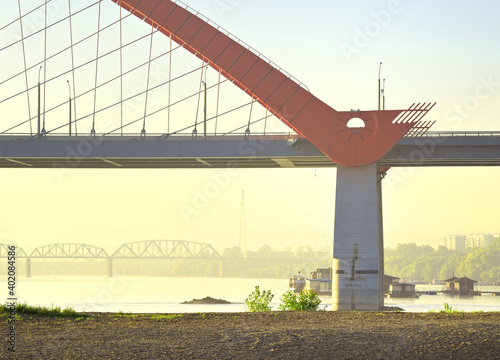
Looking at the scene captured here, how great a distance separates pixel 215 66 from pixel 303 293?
29594mm

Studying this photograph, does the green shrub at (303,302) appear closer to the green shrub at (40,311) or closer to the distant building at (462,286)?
the green shrub at (40,311)

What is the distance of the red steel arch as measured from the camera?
5103 centimetres

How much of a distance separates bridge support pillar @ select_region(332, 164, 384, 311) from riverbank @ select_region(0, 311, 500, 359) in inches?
1186

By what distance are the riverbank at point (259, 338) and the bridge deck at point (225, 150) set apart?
32239 millimetres

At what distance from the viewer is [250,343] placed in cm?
1487

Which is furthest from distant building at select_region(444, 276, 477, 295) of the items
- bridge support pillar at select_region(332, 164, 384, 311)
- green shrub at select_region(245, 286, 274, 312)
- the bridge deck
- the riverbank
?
the riverbank

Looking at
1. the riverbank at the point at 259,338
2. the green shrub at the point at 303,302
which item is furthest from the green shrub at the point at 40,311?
the green shrub at the point at 303,302

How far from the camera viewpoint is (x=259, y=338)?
15.3 m

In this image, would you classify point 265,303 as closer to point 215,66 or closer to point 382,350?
point 382,350

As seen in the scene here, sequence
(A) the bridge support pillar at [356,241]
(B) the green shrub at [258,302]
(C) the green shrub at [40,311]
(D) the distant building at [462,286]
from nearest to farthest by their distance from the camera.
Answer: (C) the green shrub at [40,311]
(B) the green shrub at [258,302]
(A) the bridge support pillar at [356,241]
(D) the distant building at [462,286]

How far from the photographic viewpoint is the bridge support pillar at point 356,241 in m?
49.5

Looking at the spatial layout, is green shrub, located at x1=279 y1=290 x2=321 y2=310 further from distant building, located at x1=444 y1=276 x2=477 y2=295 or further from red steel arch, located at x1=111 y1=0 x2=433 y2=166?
distant building, located at x1=444 y1=276 x2=477 y2=295

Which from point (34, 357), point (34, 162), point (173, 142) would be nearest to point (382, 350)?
point (34, 357)

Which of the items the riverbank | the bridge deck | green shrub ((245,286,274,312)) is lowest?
the riverbank
